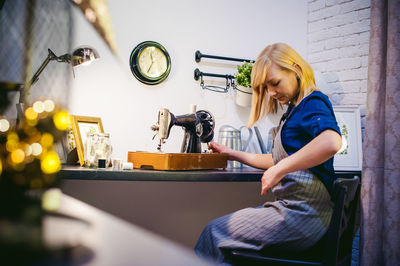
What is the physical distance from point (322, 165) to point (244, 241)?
18.2 inches

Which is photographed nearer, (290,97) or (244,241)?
(244,241)

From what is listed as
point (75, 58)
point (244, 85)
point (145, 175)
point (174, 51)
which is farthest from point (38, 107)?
point (244, 85)

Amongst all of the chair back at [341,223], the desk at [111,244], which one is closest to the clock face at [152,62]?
the chair back at [341,223]

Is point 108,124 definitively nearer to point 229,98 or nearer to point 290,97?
point 229,98

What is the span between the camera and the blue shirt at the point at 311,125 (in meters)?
1.24

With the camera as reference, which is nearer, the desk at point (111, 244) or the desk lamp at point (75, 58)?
the desk at point (111, 244)

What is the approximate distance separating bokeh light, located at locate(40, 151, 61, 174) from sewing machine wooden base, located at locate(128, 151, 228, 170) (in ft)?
1.33

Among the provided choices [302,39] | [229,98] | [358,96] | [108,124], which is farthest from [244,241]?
[302,39]

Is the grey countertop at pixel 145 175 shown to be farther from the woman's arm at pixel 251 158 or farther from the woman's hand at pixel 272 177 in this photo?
the woman's hand at pixel 272 177

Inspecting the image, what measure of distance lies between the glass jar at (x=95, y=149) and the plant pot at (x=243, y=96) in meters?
1.04

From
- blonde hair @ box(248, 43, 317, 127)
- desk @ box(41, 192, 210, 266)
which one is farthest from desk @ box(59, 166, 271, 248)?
desk @ box(41, 192, 210, 266)

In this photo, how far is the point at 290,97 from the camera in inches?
59.5

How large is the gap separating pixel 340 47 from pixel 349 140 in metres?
0.73

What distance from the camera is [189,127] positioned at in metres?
1.71
